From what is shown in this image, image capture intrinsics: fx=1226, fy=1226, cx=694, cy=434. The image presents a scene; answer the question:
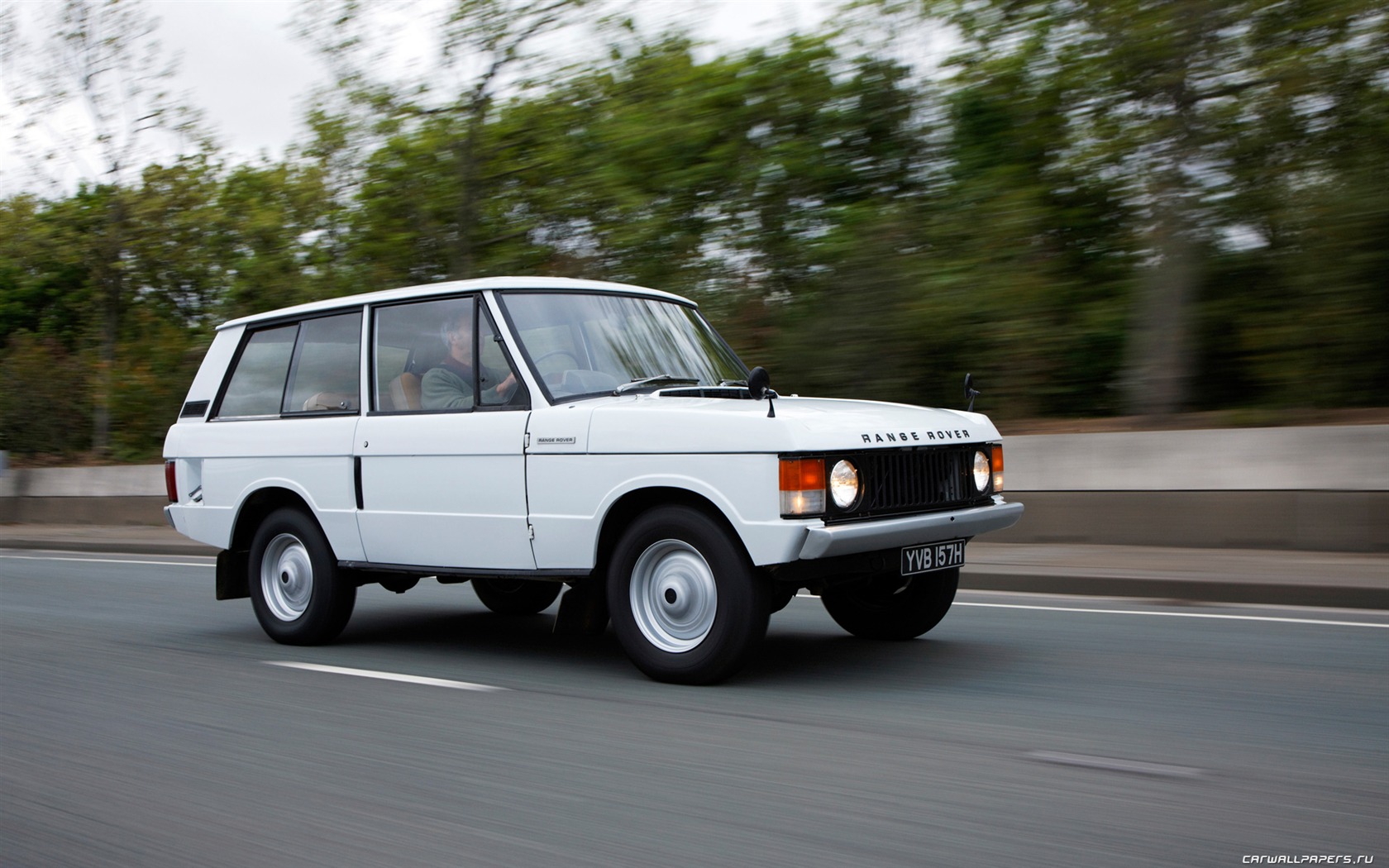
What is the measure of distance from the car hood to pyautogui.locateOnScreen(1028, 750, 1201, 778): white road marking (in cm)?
157

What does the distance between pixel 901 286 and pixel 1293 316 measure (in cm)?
373

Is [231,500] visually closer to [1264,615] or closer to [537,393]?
[537,393]

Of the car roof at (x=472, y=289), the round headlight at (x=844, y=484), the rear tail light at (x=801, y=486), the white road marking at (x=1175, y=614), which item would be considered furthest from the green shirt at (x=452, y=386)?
the white road marking at (x=1175, y=614)

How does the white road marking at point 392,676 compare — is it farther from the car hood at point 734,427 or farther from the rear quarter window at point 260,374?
the rear quarter window at point 260,374

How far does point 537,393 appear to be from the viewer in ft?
20.1

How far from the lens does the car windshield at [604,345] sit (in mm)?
6301

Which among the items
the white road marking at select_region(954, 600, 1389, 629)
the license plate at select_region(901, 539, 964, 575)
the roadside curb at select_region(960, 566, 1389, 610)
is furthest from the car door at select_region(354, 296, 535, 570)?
the roadside curb at select_region(960, 566, 1389, 610)

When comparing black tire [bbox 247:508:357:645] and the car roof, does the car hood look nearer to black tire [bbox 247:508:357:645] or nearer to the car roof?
the car roof

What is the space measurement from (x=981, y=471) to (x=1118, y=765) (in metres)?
2.25

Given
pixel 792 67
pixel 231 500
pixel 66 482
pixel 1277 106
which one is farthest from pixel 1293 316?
pixel 66 482

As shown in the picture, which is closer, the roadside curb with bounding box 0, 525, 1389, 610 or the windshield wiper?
the windshield wiper

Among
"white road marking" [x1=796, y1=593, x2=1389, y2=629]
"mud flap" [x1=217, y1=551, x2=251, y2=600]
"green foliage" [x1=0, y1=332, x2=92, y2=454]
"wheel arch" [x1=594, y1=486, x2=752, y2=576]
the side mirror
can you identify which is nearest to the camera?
"wheel arch" [x1=594, y1=486, x2=752, y2=576]

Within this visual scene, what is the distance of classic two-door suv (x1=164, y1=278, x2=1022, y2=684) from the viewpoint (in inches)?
213

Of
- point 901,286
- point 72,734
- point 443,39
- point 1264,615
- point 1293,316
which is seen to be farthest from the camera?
point 443,39
